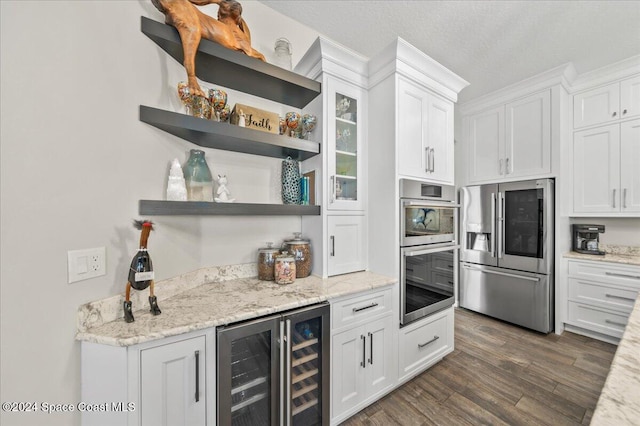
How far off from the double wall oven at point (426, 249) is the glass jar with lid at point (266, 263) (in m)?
0.96

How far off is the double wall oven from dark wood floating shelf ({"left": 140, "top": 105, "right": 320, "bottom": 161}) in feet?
2.77

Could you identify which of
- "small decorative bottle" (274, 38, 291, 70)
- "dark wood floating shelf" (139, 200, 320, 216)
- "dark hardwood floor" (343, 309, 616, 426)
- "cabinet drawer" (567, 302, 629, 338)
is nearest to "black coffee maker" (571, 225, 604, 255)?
"cabinet drawer" (567, 302, 629, 338)

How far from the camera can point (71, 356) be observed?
944 mm


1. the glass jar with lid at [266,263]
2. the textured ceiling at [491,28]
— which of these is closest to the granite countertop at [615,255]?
the textured ceiling at [491,28]

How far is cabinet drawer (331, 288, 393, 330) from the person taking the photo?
4.75 ft

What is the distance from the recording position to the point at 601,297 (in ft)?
8.00

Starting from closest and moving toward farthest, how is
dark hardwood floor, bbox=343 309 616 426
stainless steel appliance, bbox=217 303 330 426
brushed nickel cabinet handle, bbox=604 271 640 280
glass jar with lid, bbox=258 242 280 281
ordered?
1. stainless steel appliance, bbox=217 303 330 426
2. dark hardwood floor, bbox=343 309 616 426
3. glass jar with lid, bbox=258 242 280 281
4. brushed nickel cabinet handle, bbox=604 271 640 280

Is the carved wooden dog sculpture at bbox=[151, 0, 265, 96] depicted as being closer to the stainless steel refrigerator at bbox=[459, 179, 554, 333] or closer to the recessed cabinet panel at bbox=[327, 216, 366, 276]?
the recessed cabinet panel at bbox=[327, 216, 366, 276]

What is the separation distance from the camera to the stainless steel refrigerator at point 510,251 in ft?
8.46

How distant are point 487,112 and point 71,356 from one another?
14.2ft

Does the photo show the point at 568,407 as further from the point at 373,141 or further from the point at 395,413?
the point at 373,141

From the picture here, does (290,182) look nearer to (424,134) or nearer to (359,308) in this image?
(359,308)

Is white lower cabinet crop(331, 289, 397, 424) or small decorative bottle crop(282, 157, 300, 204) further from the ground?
small decorative bottle crop(282, 157, 300, 204)

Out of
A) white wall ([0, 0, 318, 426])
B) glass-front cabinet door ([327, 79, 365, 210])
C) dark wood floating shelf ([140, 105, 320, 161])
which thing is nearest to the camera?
white wall ([0, 0, 318, 426])
